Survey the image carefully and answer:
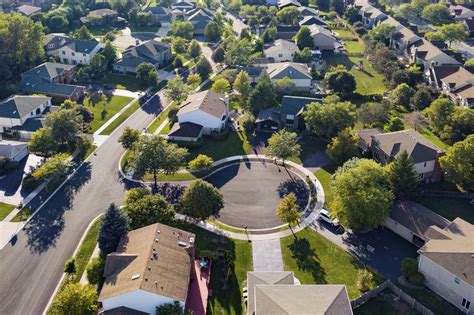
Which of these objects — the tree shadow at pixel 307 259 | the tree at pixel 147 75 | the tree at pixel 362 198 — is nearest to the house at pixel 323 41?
the tree at pixel 147 75

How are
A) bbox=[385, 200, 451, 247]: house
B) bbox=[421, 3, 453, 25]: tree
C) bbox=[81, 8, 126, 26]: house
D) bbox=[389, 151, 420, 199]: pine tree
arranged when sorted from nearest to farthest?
1. bbox=[385, 200, 451, 247]: house
2. bbox=[389, 151, 420, 199]: pine tree
3. bbox=[81, 8, 126, 26]: house
4. bbox=[421, 3, 453, 25]: tree

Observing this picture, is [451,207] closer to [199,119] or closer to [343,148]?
[343,148]

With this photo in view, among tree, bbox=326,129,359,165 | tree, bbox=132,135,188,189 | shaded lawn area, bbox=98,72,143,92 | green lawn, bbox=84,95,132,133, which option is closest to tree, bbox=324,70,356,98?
tree, bbox=326,129,359,165

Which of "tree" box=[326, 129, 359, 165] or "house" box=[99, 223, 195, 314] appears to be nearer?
"house" box=[99, 223, 195, 314]

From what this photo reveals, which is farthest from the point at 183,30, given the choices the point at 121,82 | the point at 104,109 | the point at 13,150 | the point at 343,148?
the point at 343,148

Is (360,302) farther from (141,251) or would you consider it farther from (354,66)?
(354,66)

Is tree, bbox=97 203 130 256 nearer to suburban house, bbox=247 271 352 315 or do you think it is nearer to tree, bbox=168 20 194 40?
suburban house, bbox=247 271 352 315

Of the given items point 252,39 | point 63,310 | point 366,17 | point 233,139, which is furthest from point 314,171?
point 366,17
